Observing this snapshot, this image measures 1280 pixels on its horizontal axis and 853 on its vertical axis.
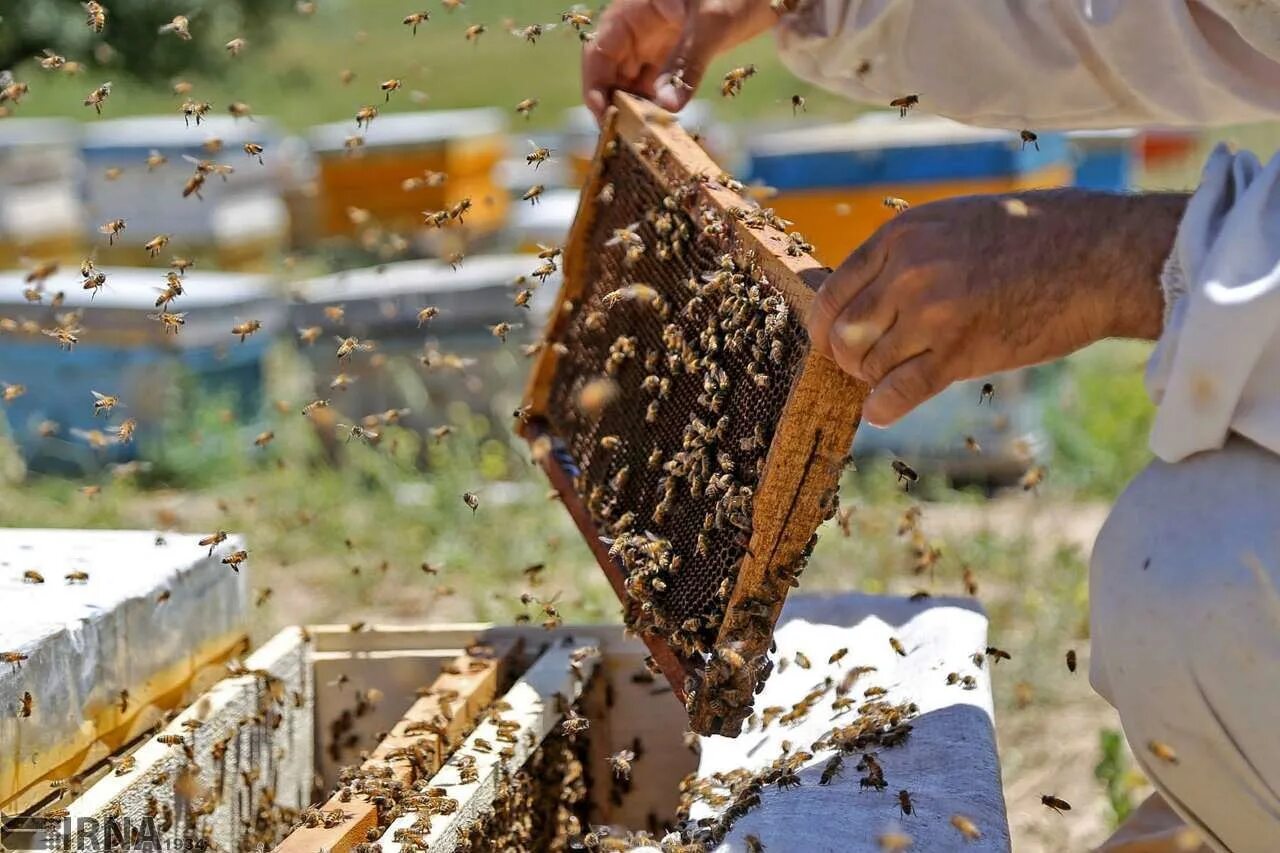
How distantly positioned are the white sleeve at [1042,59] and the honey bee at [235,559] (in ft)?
4.78

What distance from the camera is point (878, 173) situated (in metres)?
5.99

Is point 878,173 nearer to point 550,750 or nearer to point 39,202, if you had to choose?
point 550,750

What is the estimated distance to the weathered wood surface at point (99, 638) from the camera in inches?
79.4

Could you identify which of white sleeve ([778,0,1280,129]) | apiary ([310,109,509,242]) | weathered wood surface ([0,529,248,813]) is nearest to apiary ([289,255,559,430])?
white sleeve ([778,0,1280,129])

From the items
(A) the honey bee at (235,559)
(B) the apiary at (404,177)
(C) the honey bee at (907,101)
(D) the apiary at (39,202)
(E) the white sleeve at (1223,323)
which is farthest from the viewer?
(B) the apiary at (404,177)

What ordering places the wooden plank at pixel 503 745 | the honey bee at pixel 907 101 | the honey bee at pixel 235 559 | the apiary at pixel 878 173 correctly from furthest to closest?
the apiary at pixel 878 173
the honey bee at pixel 907 101
the honey bee at pixel 235 559
the wooden plank at pixel 503 745

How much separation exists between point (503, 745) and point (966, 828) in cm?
79

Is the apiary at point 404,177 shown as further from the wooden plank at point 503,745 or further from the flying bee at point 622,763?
the flying bee at point 622,763

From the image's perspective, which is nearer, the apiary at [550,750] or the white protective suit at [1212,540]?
the white protective suit at [1212,540]

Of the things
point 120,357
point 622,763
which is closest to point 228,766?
point 622,763

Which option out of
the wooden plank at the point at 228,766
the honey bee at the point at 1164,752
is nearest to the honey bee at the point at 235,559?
the wooden plank at the point at 228,766

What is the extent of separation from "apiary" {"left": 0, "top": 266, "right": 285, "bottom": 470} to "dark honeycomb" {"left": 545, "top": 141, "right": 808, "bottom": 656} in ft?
11.6

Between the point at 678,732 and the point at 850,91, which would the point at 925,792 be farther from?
the point at 850,91

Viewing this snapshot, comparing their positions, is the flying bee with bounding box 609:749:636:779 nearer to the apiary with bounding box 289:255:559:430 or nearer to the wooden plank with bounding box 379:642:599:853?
the wooden plank with bounding box 379:642:599:853
